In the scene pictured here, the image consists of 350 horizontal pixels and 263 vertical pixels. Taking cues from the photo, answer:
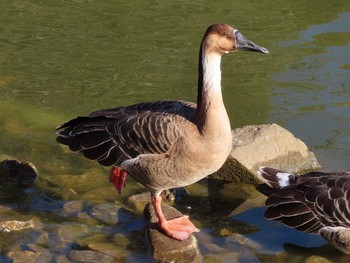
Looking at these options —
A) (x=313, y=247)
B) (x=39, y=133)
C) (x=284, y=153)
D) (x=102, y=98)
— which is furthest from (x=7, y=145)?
(x=313, y=247)

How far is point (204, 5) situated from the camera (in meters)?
13.5

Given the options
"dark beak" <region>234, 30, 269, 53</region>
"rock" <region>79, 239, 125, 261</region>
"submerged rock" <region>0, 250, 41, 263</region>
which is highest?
"dark beak" <region>234, 30, 269, 53</region>

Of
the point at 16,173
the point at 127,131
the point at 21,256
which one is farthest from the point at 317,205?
the point at 16,173

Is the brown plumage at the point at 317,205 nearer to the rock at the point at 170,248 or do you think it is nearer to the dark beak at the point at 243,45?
the rock at the point at 170,248

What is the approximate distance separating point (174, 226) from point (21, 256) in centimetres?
136

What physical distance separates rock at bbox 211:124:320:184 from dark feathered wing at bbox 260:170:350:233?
0.88 m

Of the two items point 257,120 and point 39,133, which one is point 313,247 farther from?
point 39,133

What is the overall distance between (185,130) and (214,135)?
256mm

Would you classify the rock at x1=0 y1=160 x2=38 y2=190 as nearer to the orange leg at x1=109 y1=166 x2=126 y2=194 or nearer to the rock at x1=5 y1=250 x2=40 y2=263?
the orange leg at x1=109 y1=166 x2=126 y2=194

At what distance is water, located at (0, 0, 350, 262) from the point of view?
28.6 feet

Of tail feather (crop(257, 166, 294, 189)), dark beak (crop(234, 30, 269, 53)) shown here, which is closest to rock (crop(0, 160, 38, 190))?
tail feather (crop(257, 166, 294, 189))

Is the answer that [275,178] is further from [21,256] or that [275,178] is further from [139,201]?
[21,256]

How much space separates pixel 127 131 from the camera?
700cm

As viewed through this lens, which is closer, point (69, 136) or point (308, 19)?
point (69, 136)
